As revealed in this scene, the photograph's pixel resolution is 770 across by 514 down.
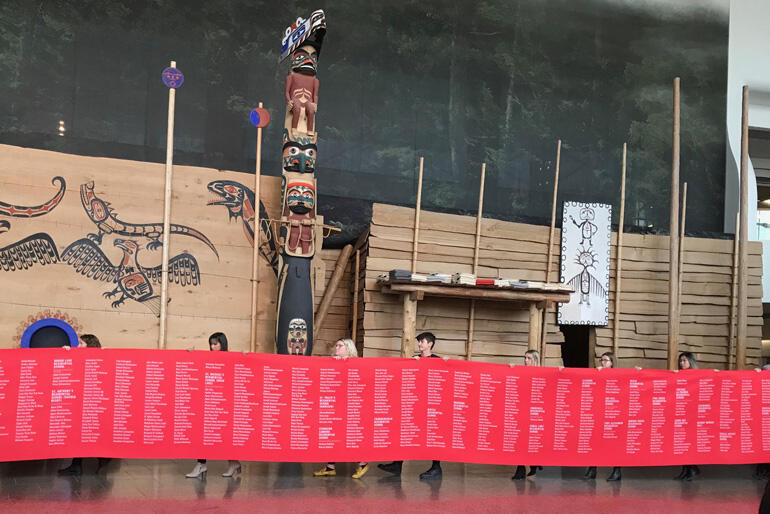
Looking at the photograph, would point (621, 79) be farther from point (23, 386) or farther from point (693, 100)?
point (23, 386)

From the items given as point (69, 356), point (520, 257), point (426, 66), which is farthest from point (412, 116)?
point (69, 356)

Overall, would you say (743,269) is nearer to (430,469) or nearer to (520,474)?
(520,474)

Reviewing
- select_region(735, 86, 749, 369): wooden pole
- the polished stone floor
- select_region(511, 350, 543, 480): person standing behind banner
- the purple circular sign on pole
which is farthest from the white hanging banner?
the purple circular sign on pole

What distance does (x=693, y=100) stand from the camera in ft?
53.2

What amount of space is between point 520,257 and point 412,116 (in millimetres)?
3398

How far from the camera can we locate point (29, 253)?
10.6m

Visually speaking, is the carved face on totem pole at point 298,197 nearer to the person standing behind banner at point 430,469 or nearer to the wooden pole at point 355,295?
the wooden pole at point 355,295

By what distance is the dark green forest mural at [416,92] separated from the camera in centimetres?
1278

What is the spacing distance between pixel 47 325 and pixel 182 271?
1.88 metres

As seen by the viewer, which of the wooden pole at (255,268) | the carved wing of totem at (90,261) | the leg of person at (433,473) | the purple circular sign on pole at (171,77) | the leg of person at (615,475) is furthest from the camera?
the wooden pole at (255,268)

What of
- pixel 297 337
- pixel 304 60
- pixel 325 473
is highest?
pixel 304 60

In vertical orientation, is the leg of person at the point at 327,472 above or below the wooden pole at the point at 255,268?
below

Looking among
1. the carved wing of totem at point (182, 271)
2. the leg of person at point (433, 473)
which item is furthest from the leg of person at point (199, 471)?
the carved wing of totem at point (182, 271)

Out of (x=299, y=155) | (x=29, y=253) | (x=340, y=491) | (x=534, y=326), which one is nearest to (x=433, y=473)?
(x=340, y=491)
